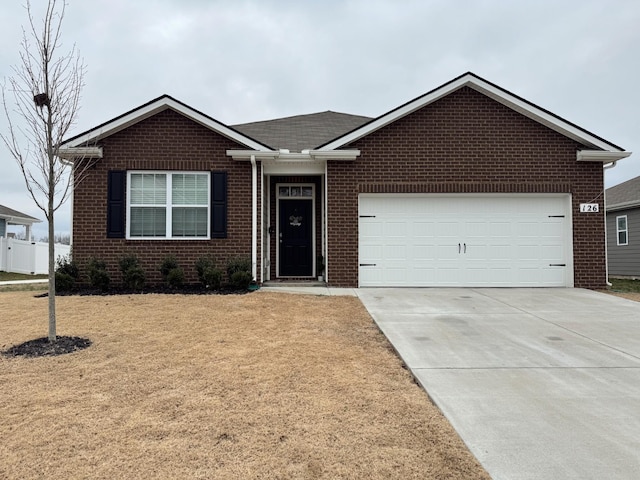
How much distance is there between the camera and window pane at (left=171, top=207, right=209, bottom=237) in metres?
9.70

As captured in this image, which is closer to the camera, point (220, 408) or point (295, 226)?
point (220, 408)

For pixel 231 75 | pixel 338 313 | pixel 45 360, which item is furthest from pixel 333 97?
pixel 45 360

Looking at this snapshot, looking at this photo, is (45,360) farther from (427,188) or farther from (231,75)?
(231,75)

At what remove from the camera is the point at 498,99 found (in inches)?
392

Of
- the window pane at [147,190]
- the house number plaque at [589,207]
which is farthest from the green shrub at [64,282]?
the house number plaque at [589,207]

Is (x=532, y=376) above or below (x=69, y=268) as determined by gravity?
below

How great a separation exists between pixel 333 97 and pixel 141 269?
16885mm

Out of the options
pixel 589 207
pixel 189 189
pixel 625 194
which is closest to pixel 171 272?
pixel 189 189

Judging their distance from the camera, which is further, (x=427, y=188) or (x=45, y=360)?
(x=427, y=188)

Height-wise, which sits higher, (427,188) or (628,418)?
(427,188)

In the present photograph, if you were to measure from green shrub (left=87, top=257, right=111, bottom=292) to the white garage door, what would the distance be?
5796 millimetres

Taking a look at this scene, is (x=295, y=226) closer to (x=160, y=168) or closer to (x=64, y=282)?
(x=160, y=168)

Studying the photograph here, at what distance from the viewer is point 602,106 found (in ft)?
63.8

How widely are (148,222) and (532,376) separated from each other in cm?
850
